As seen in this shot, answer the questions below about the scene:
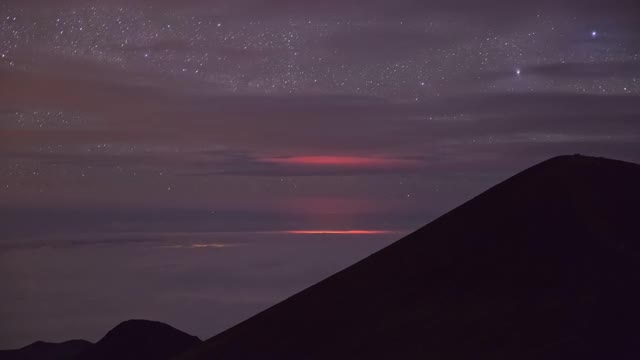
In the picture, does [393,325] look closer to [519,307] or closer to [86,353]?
[519,307]

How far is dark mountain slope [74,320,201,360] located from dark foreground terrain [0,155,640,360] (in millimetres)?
50995

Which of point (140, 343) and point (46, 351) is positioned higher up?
point (140, 343)

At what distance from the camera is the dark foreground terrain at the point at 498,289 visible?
25281 millimetres

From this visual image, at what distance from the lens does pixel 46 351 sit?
102062 mm

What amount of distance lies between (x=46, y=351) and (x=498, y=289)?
8314 cm

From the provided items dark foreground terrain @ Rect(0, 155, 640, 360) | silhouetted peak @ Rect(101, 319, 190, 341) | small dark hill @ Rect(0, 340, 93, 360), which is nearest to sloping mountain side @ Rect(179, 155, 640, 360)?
dark foreground terrain @ Rect(0, 155, 640, 360)

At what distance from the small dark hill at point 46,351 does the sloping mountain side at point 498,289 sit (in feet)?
224

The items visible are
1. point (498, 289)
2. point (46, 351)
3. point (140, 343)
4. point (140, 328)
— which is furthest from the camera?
point (46, 351)

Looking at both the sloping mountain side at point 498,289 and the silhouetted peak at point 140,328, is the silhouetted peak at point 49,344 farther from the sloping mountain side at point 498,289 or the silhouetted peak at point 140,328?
the sloping mountain side at point 498,289

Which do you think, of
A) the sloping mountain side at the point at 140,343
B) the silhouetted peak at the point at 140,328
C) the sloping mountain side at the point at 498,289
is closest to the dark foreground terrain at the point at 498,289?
the sloping mountain side at the point at 498,289

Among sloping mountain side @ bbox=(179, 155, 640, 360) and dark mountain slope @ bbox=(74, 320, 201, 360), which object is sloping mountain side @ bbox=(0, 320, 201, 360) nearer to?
dark mountain slope @ bbox=(74, 320, 201, 360)

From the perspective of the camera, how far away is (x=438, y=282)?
30516 millimetres

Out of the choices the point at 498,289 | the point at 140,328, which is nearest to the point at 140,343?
the point at 140,328

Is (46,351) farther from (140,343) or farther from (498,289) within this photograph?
(498,289)
